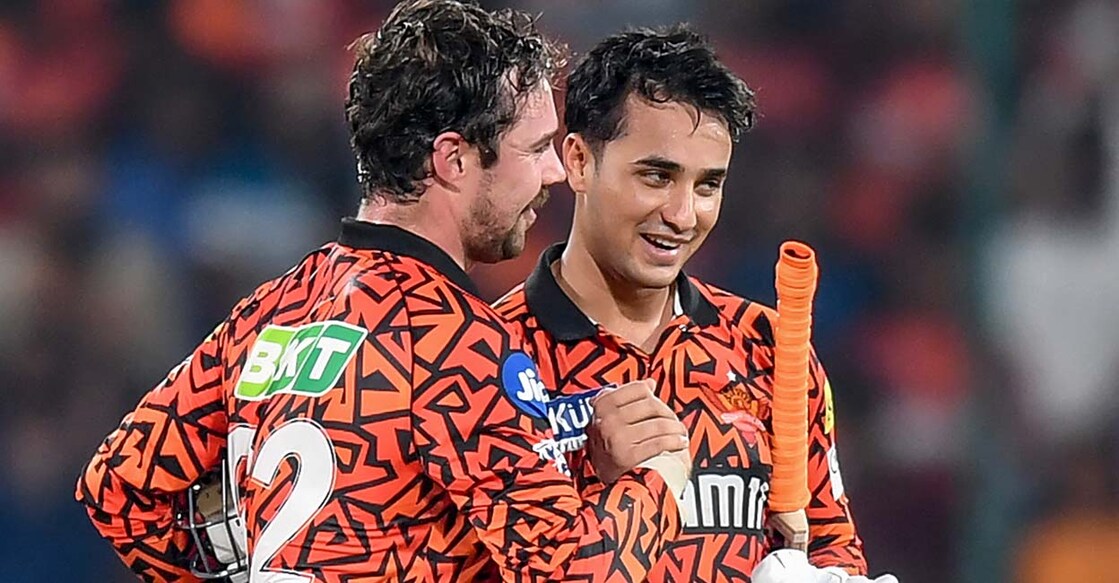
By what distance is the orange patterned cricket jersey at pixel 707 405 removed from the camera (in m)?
2.66

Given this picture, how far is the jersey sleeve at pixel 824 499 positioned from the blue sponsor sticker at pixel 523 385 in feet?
2.15

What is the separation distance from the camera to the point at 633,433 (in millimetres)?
2406

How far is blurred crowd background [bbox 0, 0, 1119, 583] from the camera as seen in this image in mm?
4957

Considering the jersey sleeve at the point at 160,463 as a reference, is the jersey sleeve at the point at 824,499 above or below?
above

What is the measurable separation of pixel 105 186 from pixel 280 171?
1.71 ft

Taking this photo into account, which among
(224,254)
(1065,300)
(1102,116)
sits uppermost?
(1102,116)

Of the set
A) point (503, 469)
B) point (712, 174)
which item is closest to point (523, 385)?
point (503, 469)

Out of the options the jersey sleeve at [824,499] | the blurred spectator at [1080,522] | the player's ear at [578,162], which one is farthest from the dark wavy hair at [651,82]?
the blurred spectator at [1080,522]

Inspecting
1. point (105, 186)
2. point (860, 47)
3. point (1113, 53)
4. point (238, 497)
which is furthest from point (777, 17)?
point (238, 497)

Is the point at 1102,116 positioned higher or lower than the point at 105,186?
higher

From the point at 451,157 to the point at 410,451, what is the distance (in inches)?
16.2

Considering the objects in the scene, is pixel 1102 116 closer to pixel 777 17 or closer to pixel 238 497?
pixel 777 17

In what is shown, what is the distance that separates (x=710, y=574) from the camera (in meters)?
2.66

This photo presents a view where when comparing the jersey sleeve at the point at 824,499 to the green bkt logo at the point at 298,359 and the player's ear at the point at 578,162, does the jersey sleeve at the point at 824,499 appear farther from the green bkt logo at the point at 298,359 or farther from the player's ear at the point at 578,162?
the green bkt logo at the point at 298,359
